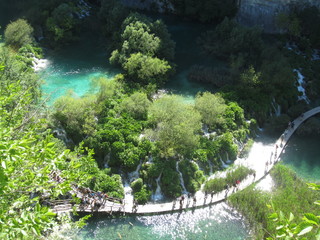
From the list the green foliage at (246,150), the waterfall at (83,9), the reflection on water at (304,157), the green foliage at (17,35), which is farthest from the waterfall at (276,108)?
the waterfall at (83,9)

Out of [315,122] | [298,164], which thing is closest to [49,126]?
[298,164]

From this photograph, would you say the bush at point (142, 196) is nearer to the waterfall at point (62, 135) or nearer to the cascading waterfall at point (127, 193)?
the cascading waterfall at point (127, 193)

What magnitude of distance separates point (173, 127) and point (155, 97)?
955cm

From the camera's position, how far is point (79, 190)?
27281 millimetres

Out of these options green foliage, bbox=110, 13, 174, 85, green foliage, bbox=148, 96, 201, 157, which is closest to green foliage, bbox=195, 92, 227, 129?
green foliage, bbox=148, 96, 201, 157

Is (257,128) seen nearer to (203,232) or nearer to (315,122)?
Result: (315,122)

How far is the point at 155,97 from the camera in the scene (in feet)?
128

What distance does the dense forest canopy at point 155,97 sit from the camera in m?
29.3

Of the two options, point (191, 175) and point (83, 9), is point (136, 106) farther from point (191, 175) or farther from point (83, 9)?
point (83, 9)

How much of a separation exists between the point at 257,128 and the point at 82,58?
961 inches

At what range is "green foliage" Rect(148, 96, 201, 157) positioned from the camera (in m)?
29.9

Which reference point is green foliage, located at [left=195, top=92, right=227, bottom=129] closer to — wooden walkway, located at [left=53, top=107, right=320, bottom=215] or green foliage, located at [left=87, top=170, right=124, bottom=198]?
wooden walkway, located at [left=53, top=107, right=320, bottom=215]

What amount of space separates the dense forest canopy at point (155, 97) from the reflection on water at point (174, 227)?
5.91 feet

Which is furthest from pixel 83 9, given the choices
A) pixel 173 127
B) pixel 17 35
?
pixel 173 127
